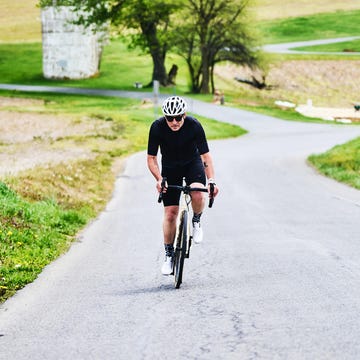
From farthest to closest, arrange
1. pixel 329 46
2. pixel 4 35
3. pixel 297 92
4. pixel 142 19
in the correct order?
pixel 4 35, pixel 329 46, pixel 297 92, pixel 142 19

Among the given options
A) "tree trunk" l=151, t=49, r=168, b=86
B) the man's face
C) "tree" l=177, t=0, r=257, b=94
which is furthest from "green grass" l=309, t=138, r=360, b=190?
"tree trunk" l=151, t=49, r=168, b=86

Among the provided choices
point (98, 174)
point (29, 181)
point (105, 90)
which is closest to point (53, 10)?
point (105, 90)

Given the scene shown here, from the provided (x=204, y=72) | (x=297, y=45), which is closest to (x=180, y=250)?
(x=204, y=72)

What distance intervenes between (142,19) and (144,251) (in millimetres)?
55511

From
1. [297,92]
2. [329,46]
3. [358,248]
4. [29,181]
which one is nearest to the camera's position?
[358,248]

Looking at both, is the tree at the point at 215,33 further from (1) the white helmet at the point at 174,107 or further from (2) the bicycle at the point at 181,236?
(1) the white helmet at the point at 174,107

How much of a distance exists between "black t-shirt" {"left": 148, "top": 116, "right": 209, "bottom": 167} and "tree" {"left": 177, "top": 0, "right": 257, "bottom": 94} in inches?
2263

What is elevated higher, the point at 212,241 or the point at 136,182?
the point at 212,241

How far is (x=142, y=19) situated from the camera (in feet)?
220

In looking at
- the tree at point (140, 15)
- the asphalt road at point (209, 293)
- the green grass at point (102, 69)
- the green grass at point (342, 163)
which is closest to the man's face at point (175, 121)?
the asphalt road at point (209, 293)

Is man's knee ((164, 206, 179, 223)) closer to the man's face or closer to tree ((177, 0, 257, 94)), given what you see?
the man's face

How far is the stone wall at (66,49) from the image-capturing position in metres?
82.8

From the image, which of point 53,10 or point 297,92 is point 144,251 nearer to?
point 297,92

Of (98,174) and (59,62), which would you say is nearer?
(98,174)
